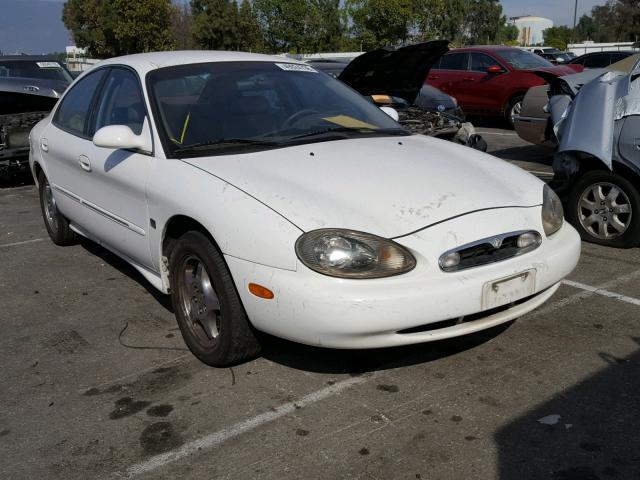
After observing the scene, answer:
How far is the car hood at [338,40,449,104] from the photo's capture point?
6.99 metres

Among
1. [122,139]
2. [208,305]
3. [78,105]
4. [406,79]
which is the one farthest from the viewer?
[406,79]

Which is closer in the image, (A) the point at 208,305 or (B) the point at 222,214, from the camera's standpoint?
(B) the point at 222,214

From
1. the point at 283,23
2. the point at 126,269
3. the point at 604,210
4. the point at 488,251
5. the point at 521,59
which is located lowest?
the point at 126,269

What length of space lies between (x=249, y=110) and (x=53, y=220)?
2.70 meters

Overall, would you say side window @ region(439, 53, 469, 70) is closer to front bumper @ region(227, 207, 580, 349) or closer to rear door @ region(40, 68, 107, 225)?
rear door @ region(40, 68, 107, 225)

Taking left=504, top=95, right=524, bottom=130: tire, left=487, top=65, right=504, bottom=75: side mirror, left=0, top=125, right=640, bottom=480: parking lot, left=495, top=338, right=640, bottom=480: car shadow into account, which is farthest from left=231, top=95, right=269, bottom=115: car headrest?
left=487, top=65, right=504, bottom=75: side mirror

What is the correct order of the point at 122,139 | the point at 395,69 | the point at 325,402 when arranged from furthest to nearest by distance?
the point at 395,69
the point at 122,139
the point at 325,402

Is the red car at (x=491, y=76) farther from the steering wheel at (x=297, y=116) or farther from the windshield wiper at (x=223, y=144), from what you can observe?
the windshield wiper at (x=223, y=144)

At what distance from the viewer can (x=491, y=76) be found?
1391 cm

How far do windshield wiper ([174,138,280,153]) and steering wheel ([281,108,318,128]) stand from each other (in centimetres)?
30

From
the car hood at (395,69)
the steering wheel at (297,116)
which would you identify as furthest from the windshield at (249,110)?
the car hood at (395,69)

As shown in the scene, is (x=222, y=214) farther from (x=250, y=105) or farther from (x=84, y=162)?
(x=84, y=162)

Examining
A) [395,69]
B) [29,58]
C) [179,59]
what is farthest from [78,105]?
[29,58]

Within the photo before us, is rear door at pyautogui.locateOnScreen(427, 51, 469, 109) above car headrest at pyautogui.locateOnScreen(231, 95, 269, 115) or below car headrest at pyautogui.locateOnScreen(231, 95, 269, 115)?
below
